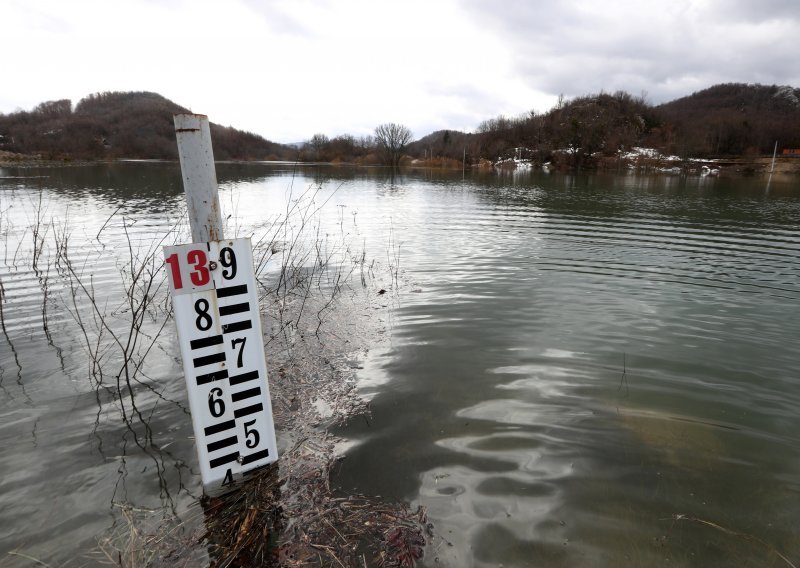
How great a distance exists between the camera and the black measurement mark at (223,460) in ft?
10.5

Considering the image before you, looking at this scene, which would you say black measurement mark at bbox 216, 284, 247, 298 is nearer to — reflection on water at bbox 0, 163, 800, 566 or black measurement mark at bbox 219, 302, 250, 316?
black measurement mark at bbox 219, 302, 250, 316

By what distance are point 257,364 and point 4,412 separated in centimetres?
415

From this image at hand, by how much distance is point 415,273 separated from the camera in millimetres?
12008

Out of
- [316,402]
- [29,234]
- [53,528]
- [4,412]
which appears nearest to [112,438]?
[53,528]

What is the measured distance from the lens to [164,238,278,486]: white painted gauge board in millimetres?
2803

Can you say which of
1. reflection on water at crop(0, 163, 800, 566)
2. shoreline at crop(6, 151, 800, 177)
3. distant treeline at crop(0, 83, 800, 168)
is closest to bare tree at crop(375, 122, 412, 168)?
distant treeline at crop(0, 83, 800, 168)

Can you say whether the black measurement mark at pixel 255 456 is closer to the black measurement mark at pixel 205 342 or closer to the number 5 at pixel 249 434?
the number 5 at pixel 249 434

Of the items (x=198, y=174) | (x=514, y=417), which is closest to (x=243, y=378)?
(x=198, y=174)

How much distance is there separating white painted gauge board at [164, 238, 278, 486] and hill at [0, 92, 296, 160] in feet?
406

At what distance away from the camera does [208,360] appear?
2.98m

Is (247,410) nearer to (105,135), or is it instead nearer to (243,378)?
(243,378)

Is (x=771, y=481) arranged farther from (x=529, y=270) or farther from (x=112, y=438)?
(x=529, y=270)

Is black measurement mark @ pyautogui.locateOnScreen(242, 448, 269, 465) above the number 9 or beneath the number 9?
beneath

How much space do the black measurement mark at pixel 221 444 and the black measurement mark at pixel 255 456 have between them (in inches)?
8.1
